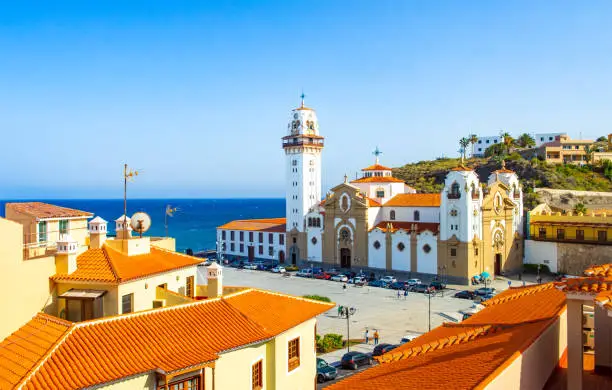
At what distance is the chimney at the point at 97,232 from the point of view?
1981 cm

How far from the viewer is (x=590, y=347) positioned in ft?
34.7

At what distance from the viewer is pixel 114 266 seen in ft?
60.7

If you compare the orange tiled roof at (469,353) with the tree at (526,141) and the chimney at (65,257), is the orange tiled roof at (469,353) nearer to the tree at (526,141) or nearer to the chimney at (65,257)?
the chimney at (65,257)

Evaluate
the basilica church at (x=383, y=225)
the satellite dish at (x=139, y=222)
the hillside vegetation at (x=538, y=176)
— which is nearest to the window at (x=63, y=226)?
the satellite dish at (x=139, y=222)

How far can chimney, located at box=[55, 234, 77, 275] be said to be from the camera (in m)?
18.1

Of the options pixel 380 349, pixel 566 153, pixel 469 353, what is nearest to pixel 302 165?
pixel 380 349

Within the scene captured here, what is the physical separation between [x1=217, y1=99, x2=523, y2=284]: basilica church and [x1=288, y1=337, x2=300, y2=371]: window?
36797 millimetres

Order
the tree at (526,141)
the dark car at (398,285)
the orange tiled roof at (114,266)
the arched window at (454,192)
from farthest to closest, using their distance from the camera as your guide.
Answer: the tree at (526,141), the arched window at (454,192), the dark car at (398,285), the orange tiled roof at (114,266)

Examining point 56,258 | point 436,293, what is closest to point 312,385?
point 56,258

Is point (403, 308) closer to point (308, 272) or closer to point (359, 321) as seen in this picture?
point (359, 321)

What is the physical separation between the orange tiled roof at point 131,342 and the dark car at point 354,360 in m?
11.2

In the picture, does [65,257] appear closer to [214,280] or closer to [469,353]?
[214,280]

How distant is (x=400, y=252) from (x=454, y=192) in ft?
30.0

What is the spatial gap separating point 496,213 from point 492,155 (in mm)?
73780
